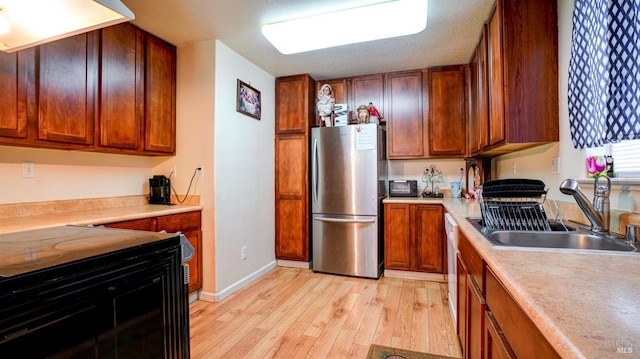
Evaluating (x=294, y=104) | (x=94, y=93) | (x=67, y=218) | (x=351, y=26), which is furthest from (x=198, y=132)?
(x=351, y=26)

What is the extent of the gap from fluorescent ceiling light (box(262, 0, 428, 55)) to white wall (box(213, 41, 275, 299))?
0.66 meters

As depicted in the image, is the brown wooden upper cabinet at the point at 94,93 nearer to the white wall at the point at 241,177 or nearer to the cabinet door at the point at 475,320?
the white wall at the point at 241,177

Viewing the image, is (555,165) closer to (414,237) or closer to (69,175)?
(414,237)


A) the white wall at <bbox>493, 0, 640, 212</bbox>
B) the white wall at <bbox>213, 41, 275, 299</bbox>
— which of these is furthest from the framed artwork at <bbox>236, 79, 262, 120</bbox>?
the white wall at <bbox>493, 0, 640, 212</bbox>

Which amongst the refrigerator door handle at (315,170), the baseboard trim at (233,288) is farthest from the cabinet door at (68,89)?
the refrigerator door handle at (315,170)

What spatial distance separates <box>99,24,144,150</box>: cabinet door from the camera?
223 centimetres

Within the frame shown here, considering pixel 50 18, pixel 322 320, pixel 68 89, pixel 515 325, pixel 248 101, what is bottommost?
pixel 322 320

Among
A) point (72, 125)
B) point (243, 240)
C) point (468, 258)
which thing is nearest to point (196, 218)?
point (243, 240)

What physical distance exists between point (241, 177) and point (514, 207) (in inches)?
92.5

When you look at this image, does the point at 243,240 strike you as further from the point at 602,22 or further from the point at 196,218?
the point at 602,22

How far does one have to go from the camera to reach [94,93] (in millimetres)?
2180

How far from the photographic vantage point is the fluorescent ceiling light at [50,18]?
124cm

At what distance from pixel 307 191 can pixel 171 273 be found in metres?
2.39

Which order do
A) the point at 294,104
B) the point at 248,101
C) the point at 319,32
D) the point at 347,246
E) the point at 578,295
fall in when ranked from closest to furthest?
the point at 578,295 → the point at 319,32 → the point at 248,101 → the point at 347,246 → the point at 294,104
